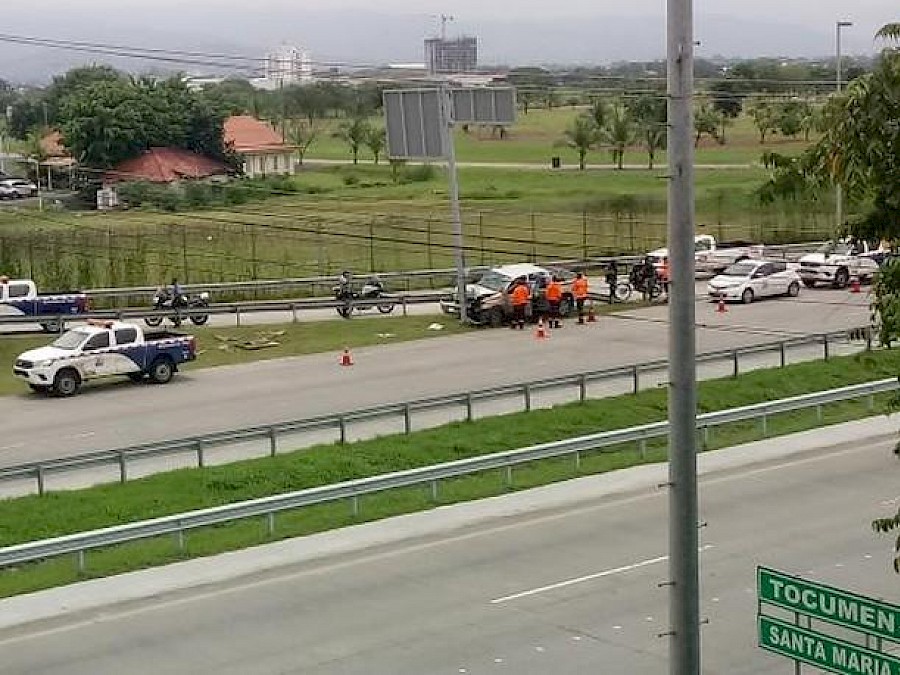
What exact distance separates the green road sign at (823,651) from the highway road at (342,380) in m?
18.2

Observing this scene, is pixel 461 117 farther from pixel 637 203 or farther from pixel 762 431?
pixel 637 203

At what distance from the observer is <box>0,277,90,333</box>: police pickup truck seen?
138 ft

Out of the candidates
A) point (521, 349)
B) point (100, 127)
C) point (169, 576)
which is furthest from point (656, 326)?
point (100, 127)

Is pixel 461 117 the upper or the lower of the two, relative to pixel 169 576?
upper

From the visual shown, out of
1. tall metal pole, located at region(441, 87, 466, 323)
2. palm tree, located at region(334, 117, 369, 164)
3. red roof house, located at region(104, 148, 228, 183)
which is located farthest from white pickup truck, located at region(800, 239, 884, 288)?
palm tree, located at region(334, 117, 369, 164)

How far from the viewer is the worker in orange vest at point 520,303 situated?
136 feet

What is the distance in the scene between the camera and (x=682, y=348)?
812 centimetres

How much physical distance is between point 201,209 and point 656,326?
128 feet

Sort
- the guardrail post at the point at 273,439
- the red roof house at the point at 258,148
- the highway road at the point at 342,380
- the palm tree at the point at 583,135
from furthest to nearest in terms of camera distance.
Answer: the palm tree at the point at 583,135, the red roof house at the point at 258,148, the highway road at the point at 342,380, the guardrail post at the point at 273,439

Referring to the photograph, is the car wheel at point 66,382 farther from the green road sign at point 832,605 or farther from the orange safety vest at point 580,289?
the green road sign at point 832,605

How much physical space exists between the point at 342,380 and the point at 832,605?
24.3 m

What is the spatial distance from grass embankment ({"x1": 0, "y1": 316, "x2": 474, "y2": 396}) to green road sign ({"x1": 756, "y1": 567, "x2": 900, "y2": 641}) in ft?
85.0

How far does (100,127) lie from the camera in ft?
258

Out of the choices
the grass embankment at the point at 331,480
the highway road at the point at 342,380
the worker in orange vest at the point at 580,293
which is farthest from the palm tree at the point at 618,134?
the grass embankment at the point at 331,480
